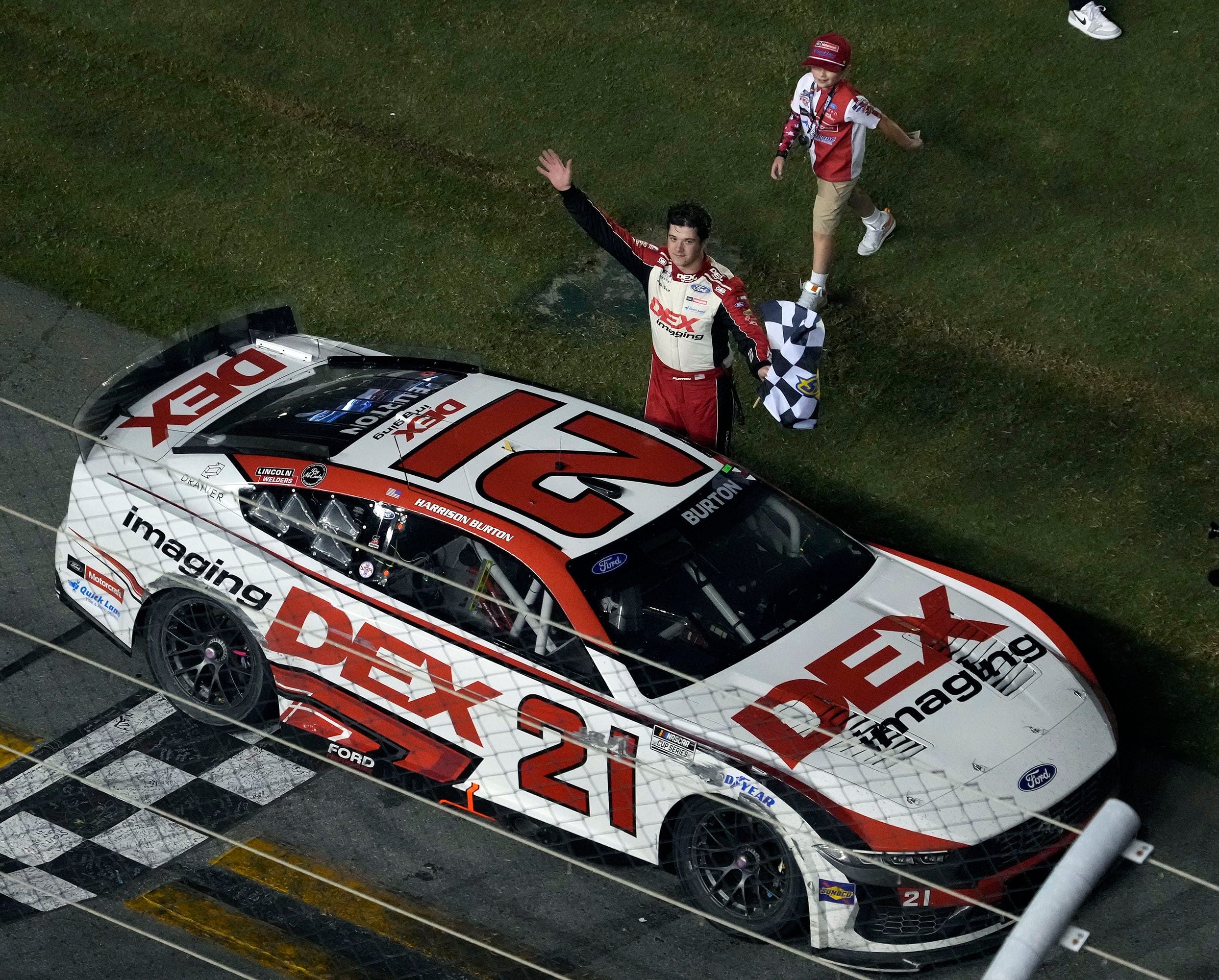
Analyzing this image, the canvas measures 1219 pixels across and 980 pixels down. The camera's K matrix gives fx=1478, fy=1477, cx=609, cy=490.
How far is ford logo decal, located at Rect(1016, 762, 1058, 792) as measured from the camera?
17.4ft

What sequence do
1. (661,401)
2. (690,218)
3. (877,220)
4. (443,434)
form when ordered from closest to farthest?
1. (443,434)
2. (690,218)
3. (661,401)
4. (877,220)

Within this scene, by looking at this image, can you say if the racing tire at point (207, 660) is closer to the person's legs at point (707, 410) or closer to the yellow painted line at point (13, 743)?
the yellow painted line at point (13, 743)

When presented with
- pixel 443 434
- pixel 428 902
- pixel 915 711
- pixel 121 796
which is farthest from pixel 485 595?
pixel 915 711

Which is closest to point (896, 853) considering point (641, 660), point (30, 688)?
point (641, 660)

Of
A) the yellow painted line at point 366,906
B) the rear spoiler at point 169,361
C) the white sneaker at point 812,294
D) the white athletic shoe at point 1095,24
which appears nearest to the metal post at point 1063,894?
the yellow painted line at point 366,906

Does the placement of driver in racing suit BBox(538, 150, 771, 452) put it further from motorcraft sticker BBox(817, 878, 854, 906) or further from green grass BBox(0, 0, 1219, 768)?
motorcraft sticker BBox(817, 878, 854, 906)

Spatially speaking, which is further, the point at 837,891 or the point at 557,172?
the point at 557,172

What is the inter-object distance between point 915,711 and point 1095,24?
652cm

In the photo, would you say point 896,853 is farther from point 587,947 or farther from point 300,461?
point 300,461

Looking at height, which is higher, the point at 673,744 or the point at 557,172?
the point at 557,172

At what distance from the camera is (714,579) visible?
575 centimetres

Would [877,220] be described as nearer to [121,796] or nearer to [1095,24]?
[1095,24]

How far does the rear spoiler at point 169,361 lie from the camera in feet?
21.0

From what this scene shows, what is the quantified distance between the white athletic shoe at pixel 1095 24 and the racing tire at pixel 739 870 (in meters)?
7.06
